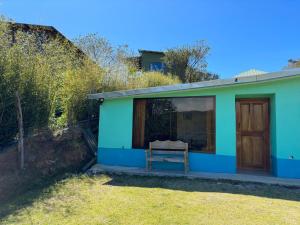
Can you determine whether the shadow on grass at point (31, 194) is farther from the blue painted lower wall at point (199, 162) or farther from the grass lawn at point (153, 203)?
the blue painted lower wall at point (199, 162)

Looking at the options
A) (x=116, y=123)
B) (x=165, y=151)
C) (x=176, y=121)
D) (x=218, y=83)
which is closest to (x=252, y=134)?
(x=218, y=83)

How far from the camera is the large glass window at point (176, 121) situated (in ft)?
27.9

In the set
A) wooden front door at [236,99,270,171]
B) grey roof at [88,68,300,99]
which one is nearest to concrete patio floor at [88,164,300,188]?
wooden front door at [236,99,270,171]

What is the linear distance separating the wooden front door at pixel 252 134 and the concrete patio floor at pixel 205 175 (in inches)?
41.2

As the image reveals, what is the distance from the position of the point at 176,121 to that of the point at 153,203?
378cm

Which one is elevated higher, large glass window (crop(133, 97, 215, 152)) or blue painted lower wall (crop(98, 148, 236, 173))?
large glass window (crop(133, 97, 215, 152))

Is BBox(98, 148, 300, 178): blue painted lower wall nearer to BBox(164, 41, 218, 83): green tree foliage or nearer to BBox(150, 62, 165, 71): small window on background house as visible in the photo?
BBox(164, 41, 218, 83): green tree foliage

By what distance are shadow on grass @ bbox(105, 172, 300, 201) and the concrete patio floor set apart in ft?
0.74

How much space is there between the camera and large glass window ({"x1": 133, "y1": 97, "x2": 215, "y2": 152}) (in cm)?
852

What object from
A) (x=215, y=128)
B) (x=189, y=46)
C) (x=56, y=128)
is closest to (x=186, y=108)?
(x=215, y=128)

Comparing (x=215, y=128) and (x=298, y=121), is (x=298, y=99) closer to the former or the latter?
(x=298, y=121)

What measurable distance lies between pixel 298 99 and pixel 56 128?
8868 mm

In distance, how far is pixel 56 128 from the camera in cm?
1052

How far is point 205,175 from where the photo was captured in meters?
7.92
